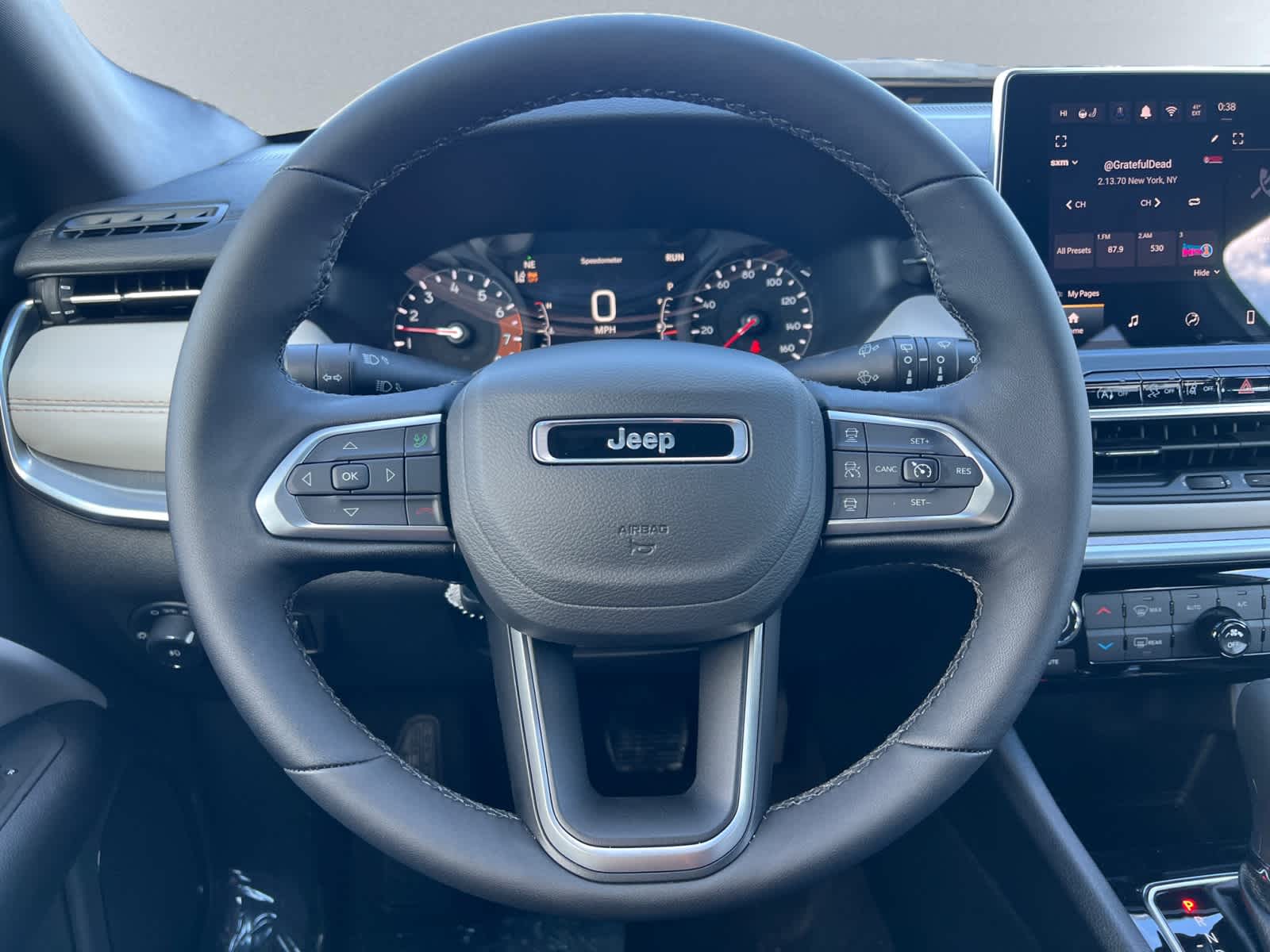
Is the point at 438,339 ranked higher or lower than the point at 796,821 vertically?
higher

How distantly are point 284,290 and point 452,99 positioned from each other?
0.19 meters

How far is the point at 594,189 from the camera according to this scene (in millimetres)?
1289

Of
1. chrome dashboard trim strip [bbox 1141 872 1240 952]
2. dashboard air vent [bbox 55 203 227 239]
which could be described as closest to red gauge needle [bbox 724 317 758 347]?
dashboard air vent [bbox 55 203 227 239]

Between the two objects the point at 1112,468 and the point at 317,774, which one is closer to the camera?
the point at 317,774

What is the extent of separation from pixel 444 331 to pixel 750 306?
15.3 inches

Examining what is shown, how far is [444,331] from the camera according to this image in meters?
1.33

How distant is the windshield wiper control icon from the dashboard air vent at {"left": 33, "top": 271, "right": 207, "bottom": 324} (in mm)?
1252

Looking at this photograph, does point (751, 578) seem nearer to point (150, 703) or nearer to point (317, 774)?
point (317, 774)

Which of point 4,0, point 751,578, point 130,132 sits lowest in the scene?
point 751,578

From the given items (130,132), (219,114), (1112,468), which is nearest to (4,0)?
(130,132)

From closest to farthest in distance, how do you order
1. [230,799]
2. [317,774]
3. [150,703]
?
[317,774]
[150,703]
[230,799]

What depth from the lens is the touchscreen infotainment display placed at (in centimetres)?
124

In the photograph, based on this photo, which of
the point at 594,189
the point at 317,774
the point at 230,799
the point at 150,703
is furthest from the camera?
the point at 230,799

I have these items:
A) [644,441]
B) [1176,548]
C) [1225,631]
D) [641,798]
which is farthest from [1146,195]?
[641,798]
